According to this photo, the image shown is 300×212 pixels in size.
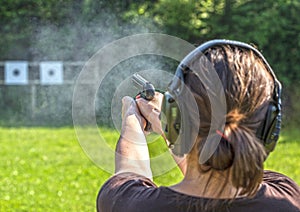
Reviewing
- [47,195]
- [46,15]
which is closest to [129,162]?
[47,195]

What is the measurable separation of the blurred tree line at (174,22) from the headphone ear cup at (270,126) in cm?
678

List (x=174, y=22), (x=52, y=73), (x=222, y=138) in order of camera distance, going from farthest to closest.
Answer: (x=52, y=73) < (x=174, y=22) < (x=222, y=138)

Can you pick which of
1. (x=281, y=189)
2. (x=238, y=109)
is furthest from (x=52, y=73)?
(x=238, y=109)

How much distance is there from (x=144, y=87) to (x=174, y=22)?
787 centimetres

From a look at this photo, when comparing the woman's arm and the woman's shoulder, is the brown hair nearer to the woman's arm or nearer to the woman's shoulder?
the woman's shoulder

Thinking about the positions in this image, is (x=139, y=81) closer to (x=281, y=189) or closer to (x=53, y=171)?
(x=281, y=189)

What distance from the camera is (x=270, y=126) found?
3.55 feet

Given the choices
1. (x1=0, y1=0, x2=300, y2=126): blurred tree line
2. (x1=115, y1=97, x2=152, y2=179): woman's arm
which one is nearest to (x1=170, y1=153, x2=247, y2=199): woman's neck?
(x1=115, y1=97, x2=152, y2=179): woman's arm

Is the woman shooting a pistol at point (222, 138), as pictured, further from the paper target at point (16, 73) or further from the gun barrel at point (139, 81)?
the paper target at point (16, 73)

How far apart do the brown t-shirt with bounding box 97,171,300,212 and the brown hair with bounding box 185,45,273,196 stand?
0.07 metres

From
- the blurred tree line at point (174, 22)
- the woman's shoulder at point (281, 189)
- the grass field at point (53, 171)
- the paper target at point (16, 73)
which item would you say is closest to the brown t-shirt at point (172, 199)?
the woman's shoulder at point (281, 189)

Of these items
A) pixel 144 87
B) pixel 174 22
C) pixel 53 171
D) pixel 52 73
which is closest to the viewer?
pixel 144 87

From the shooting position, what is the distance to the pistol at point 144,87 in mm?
1440

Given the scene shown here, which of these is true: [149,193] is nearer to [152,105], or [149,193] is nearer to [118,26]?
[152,105]
